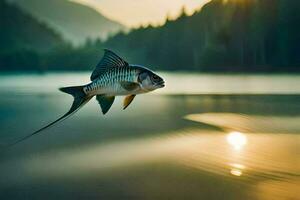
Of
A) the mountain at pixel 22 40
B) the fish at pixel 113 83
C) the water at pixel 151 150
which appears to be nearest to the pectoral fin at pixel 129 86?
the fish at pixel 113 83

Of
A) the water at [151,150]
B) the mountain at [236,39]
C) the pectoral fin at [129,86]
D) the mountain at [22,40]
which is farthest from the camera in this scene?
the mountain at [236,39]

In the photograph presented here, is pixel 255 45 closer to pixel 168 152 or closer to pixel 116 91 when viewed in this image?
pixel 168 152

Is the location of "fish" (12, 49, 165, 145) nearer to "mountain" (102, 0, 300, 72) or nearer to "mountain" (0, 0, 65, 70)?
"mountain" (0, 0, 65, 70)

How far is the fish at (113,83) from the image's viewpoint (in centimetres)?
195

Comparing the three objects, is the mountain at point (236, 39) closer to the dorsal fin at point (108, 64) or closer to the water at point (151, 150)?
the water at point (151, 150)

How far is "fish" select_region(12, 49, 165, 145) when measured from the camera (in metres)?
1.95

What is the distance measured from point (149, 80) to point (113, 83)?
0.45 ft

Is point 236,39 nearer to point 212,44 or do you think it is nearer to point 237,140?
point 212,44

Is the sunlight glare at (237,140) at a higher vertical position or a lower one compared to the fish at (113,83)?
lower

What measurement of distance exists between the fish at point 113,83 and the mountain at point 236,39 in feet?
21.8

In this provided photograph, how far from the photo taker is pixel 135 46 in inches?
262

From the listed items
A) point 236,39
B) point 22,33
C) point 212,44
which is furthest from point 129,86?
point 236,39

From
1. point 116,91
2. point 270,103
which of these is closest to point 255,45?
point 270,103

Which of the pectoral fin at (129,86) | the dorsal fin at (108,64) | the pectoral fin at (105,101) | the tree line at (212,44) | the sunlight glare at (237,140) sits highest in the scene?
the tree line at (212,44)
